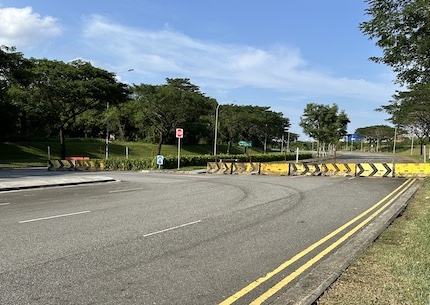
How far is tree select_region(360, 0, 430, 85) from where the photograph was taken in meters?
11.3

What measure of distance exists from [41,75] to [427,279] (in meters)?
43.6

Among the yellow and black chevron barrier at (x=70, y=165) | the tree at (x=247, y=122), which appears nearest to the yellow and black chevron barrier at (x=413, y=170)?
the yellow and black chevron barrier at (x=70, y=165)

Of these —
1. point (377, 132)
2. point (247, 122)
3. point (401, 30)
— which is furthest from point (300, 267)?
point (377, 132)

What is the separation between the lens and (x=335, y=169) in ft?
94.4

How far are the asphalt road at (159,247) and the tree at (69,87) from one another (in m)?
31.0

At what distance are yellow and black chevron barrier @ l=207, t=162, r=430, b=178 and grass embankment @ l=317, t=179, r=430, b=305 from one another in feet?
64.1

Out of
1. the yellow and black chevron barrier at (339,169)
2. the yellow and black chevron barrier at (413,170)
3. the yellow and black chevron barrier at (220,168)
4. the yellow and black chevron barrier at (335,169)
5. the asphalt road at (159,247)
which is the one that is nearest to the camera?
the asphalt road at (159,247)

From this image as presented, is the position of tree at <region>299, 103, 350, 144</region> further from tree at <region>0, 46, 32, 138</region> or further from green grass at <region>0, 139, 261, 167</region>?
tree at <region>0, 46, 32, 138</region>

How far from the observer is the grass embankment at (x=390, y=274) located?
15.4ft

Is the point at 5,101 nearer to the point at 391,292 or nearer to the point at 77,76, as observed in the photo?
the point at 77,76

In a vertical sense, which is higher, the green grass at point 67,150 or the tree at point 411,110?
the tree at point 411,110

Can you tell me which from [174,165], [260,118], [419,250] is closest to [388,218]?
[419,250]

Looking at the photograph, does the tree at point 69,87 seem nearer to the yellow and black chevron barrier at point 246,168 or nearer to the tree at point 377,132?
the yellow and black chevron barrier at point 246,168

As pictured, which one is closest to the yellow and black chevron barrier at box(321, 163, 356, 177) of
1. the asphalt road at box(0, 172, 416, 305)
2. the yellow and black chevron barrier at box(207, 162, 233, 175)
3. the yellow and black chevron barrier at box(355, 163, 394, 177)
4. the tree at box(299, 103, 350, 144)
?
the yellow and black chevron barrier at box(355, 163, 394, 177)
